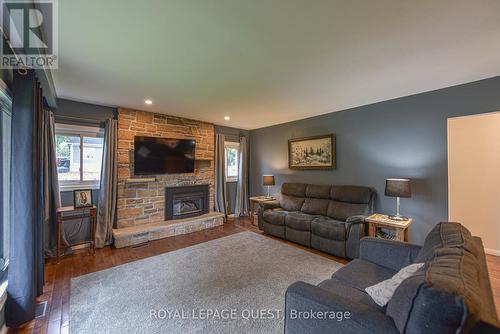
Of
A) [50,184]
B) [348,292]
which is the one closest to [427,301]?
[348,292]

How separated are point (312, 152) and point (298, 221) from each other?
164cm

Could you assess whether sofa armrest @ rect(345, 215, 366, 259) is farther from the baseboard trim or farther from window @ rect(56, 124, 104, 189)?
window @ rect(56, 124, 104, 189)

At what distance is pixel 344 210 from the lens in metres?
3.65

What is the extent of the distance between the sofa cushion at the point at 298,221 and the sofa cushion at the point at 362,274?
158 centimetres

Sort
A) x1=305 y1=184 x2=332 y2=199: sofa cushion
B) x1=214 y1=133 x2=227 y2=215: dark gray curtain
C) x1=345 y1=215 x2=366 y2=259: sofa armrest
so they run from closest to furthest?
1. x1=345 y1=215 x2=366 y2=259: sofa armrest
2. x1=305 y1=184 x2=332 y2=199: sofa cushion
3. x1=214 y1=133 x2=227 y2=215: dark gray curtain

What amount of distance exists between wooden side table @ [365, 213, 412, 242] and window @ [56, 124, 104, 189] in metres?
4.62

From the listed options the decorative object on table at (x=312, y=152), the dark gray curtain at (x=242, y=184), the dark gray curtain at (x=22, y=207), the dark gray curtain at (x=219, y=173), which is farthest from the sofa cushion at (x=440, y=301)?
the dark gray curtain at (x=242, y=184)

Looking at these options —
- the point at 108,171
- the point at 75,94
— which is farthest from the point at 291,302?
the point at 75,94

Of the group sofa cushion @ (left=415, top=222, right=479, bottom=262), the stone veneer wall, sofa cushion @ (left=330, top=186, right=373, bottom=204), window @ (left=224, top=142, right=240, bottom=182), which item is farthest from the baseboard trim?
the stone veneer wall

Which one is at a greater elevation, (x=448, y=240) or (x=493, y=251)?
(x=448, y=240)

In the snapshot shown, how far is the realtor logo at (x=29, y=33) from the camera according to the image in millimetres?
1393

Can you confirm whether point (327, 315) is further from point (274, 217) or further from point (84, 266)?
point (84, 266)

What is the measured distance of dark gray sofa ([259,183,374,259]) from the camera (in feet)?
10.2

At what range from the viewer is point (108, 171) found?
3.67 metres
